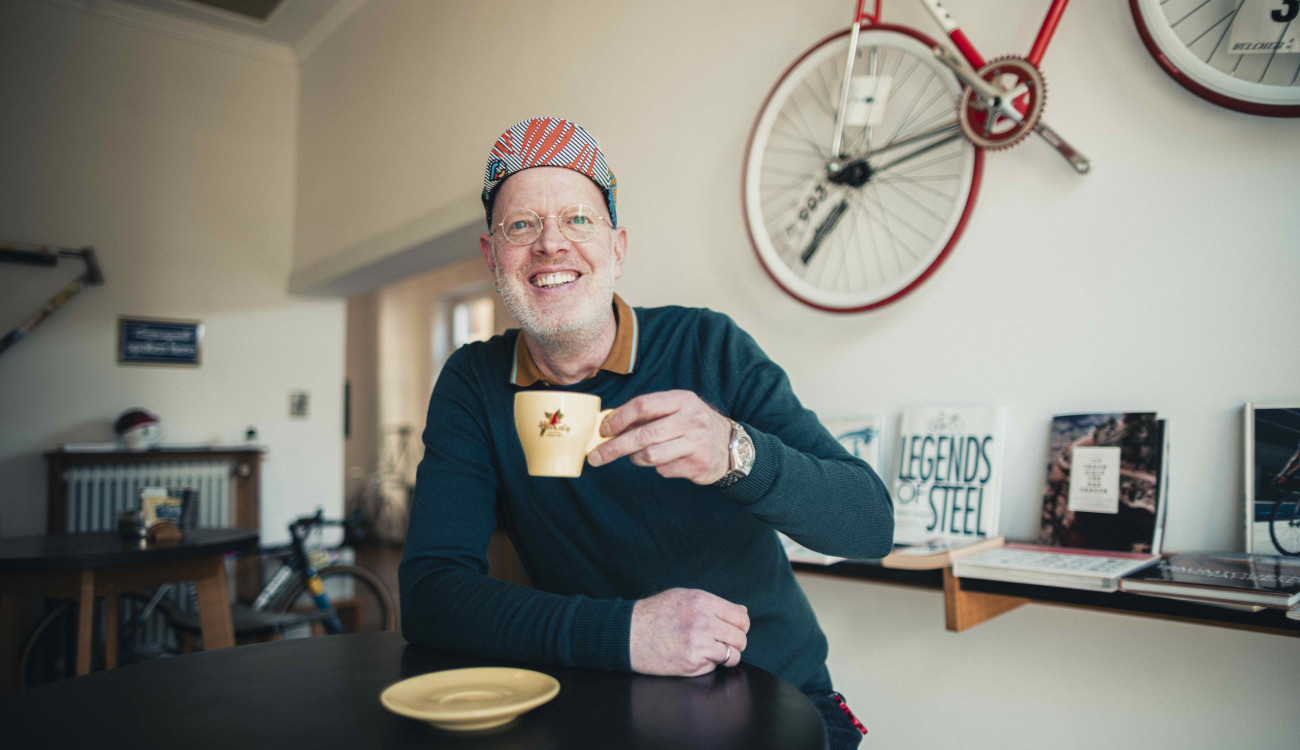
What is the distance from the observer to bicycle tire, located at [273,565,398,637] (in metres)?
3.81

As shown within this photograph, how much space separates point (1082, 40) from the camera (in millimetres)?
1424

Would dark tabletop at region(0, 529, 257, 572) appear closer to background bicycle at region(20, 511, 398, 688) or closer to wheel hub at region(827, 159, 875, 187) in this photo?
background bicycle at region(20, 511, 398, 688)

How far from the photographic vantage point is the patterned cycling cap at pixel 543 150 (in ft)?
4.00

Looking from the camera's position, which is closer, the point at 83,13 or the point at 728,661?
the point at 728,661

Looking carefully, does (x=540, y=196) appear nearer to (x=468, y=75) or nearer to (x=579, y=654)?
(x=579, y=654)

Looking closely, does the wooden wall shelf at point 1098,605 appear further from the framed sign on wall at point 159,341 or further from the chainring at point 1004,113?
the framed sign on wall at point 159,341

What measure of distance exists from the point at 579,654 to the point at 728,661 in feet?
0.56

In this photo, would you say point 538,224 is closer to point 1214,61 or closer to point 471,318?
point 1214,61

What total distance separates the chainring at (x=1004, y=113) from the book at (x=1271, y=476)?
2.03ft

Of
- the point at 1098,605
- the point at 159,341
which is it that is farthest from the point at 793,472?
the point at 159,341

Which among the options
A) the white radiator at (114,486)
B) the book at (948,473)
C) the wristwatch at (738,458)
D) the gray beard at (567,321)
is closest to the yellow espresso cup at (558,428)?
the wristwatch at (738,458)

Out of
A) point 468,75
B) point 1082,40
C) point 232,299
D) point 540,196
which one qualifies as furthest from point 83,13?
point 1082,40

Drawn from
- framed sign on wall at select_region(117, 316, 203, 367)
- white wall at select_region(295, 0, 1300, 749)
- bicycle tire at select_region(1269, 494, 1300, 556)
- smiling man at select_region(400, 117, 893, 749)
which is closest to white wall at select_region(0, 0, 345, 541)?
framed sign on wall at select_region(117, 316, 203, 367)

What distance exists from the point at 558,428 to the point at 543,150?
0.62 metres
